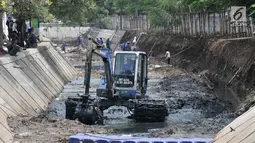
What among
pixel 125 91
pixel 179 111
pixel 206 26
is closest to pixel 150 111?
pixel 125 91

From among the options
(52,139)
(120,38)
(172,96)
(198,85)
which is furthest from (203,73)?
(120,38)

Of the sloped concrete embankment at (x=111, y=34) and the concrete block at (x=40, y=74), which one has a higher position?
the sloped concrete embankment at (x=111, y=34)

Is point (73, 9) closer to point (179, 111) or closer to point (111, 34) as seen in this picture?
point (179, 111)

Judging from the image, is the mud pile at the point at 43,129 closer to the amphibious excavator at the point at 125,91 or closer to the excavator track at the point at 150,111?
the amphibious excavator at the point at 125,91

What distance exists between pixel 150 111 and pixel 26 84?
6256mm

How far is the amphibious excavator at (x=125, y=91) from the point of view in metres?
18.5

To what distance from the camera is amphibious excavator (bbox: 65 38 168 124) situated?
1855 centimetres

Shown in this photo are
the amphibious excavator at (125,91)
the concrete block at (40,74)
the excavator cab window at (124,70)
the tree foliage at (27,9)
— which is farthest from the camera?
the concrete block at (40,74)

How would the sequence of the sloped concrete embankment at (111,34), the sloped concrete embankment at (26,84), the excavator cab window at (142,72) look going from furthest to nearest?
the sloped concrete embankment at (111,34) → the excavator cab window at (142,72) → the sloped concrete embankment at (26,84)

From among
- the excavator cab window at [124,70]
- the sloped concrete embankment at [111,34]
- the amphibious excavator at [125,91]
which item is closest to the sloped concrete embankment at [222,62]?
the amphibious excavator at [125,91]

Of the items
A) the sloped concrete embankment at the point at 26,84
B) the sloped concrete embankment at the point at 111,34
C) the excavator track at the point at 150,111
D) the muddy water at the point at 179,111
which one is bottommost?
the muddy water at the point at 179,111

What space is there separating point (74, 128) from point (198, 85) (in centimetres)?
1651

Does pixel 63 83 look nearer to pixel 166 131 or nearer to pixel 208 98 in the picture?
pixel 208 98

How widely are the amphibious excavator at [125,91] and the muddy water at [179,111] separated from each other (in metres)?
0.52
